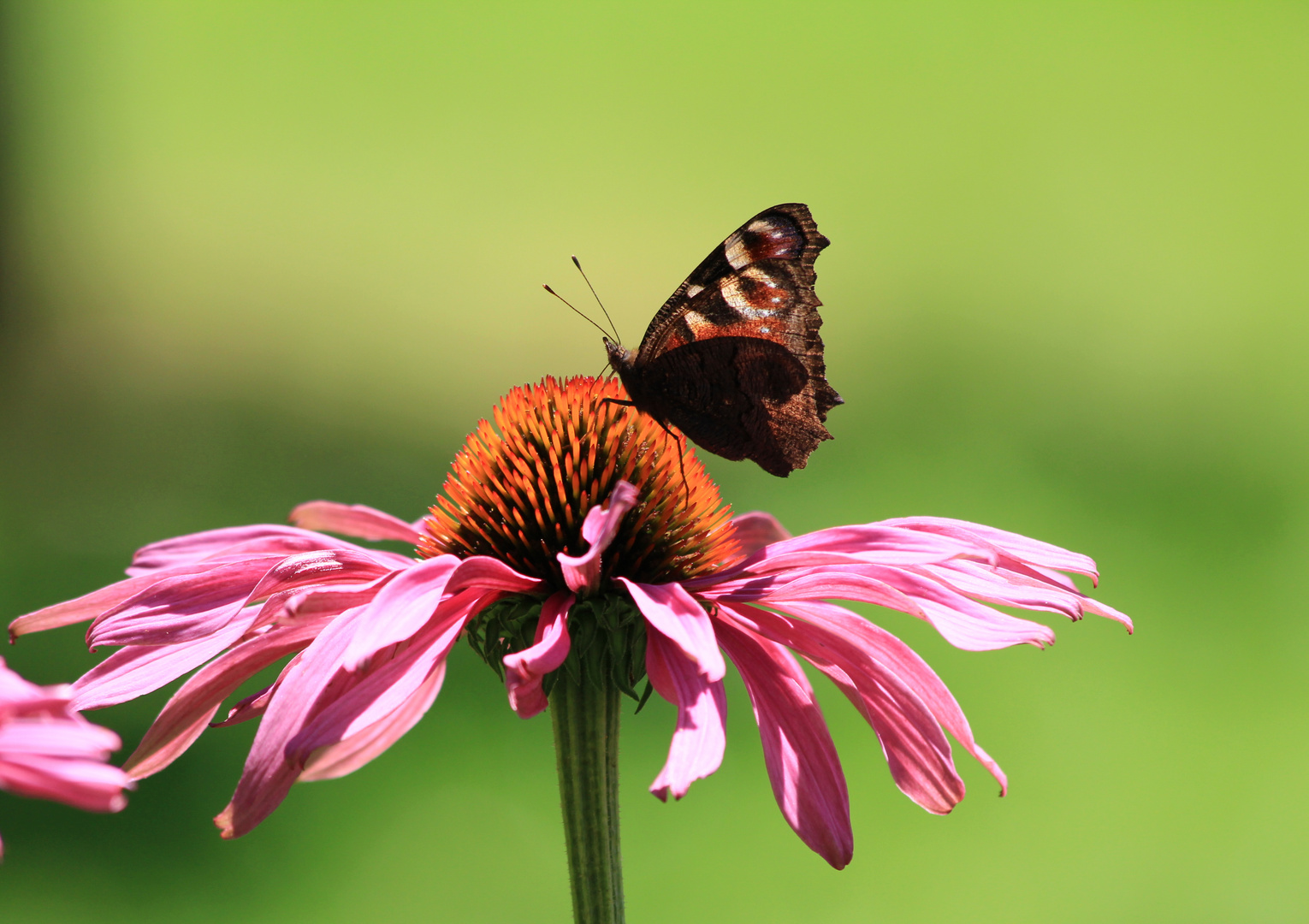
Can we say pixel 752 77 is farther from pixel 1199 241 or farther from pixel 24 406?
pixel 24 406

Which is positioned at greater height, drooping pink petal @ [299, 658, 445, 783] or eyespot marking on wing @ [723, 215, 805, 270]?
eyespot marking on wing @ [723, 215, 805, 270]

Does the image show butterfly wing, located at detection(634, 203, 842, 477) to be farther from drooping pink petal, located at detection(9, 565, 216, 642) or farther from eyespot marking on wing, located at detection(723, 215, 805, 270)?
drooping pink petal, located at detection(9, 565, 216, 642)

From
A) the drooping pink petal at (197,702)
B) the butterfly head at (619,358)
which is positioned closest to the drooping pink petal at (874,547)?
the butterfly head at (619,358)

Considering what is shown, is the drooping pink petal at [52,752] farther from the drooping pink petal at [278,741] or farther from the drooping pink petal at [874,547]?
the drooping pink petal at [874,547]

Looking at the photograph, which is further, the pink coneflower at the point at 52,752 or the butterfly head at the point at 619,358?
the butterfly head at the point at 619,358

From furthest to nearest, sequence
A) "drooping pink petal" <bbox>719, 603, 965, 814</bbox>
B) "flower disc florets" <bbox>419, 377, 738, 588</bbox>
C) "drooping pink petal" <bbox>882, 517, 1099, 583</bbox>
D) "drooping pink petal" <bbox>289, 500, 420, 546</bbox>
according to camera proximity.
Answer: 1. "drooping pink petal" <bbox>289, 500, 420, 546</bbox>
2. "flower disc florets" <bbox>419, 377, 738, 588</bbox>
3. "drooping pink petal" <bbox>882, 517, 1099, 583</bbox>
4. "drooping pink petal" <bbox>719, 603, 965, 814</bbox>

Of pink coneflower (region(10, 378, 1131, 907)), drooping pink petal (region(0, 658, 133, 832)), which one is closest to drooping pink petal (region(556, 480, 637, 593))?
pink coneflower (region(10, 378, 1131, 907))
